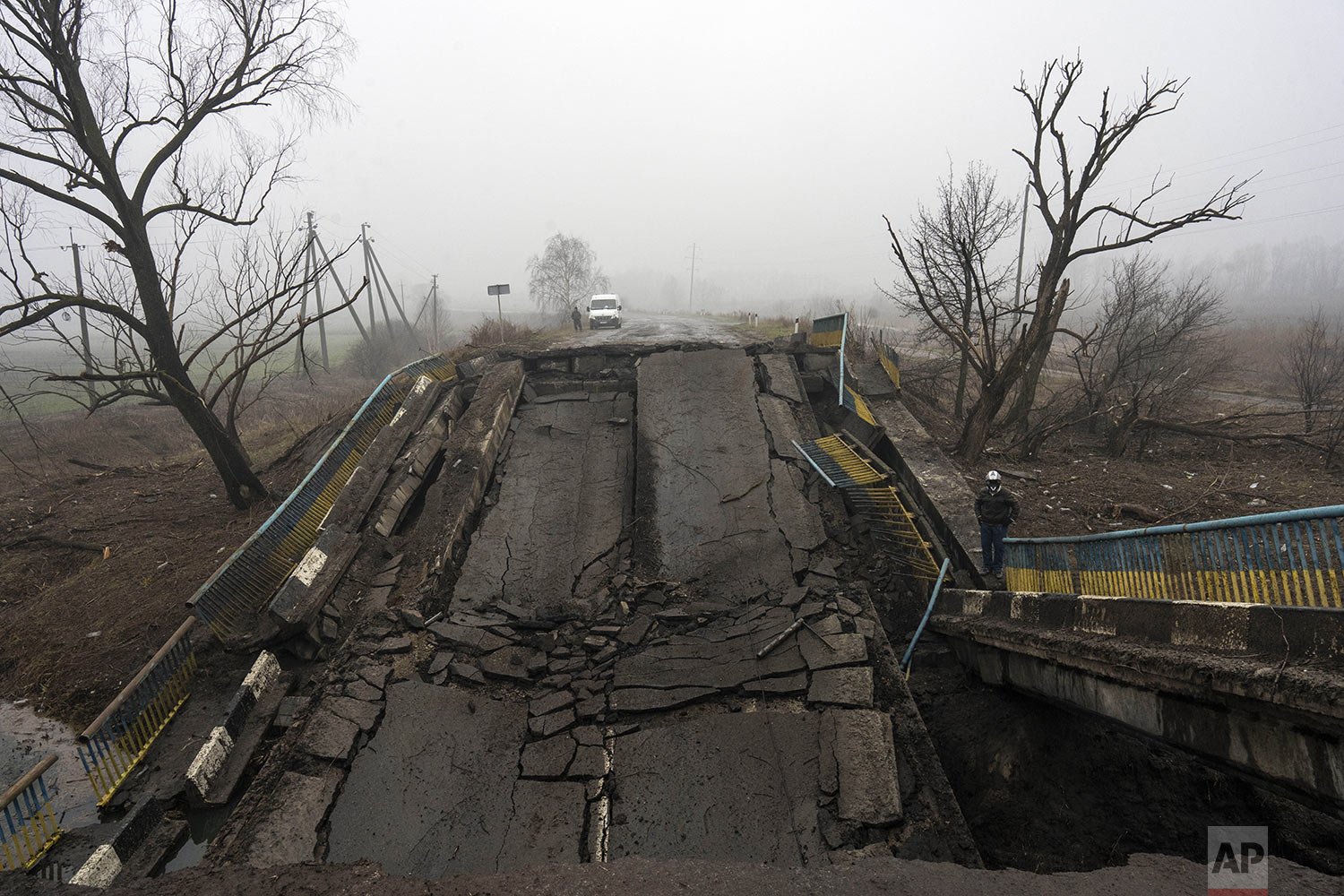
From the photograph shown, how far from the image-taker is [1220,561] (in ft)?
12.3

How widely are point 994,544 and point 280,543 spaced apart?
807 cm

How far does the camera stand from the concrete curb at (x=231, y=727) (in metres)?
4.77

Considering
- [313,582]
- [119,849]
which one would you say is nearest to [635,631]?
[313,582]

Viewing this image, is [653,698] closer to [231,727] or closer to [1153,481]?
[231,727]

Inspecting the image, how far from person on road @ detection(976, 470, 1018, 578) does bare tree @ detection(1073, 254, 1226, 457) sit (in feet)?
21.9

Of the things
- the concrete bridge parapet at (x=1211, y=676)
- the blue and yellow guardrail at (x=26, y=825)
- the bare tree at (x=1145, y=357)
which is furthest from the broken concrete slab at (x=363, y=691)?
the bare tree at (x=1145, y=357)

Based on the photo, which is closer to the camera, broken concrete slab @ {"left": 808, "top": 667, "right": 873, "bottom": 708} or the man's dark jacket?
broken concrete slab @ {"left": 808, "top": 667, "right": 873, "bottom": 708}

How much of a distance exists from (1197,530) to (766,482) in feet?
15.6

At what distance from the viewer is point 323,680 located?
561cm

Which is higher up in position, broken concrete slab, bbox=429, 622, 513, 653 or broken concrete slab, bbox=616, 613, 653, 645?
broken concrete slab, bbox=616, 613, 653, 645

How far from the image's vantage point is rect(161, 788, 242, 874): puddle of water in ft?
14.7

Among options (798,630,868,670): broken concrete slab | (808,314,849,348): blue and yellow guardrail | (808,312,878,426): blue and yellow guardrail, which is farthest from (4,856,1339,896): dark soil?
(808,314,849,348): blue and yellow guardrail

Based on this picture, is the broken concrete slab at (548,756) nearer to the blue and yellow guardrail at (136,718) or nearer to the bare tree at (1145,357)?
the blue and yellow guardrail at (136,718)

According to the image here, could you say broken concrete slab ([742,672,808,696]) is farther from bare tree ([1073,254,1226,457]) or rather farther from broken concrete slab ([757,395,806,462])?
bare tree ([1073,254,1226,457])
